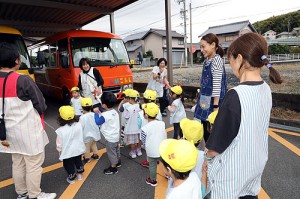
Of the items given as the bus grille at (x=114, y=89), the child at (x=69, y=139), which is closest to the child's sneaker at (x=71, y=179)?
the child at (x=69, y=139)

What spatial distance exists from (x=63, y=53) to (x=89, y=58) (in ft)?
3.14

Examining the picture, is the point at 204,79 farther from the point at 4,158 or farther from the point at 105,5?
the point at 105,5

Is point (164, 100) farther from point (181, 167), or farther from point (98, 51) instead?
point (181, 167)

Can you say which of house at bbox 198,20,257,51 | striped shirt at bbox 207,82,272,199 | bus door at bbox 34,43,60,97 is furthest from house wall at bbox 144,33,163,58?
striped shirt at bbox 207,82,272,199

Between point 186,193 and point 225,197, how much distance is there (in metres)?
0.26

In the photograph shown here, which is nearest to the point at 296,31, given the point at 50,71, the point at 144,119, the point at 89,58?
the point at 89,58

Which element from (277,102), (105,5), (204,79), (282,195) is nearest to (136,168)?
(204,79)

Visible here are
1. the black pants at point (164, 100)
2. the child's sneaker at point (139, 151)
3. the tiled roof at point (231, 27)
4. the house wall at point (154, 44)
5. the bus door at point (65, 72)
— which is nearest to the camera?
the child's sneaker at point (139, 151)

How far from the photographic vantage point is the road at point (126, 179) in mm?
2799

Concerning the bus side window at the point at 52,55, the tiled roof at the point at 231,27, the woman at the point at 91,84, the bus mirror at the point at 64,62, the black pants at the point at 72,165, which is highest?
the tiled roof at the point at 231,27

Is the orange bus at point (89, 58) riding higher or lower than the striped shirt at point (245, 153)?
higher

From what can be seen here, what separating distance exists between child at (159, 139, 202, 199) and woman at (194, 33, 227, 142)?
133 centimetres

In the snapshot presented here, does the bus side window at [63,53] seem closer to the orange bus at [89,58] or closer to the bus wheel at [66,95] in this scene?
the orange bus at [89,58]

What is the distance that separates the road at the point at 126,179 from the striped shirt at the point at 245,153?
154 cm
